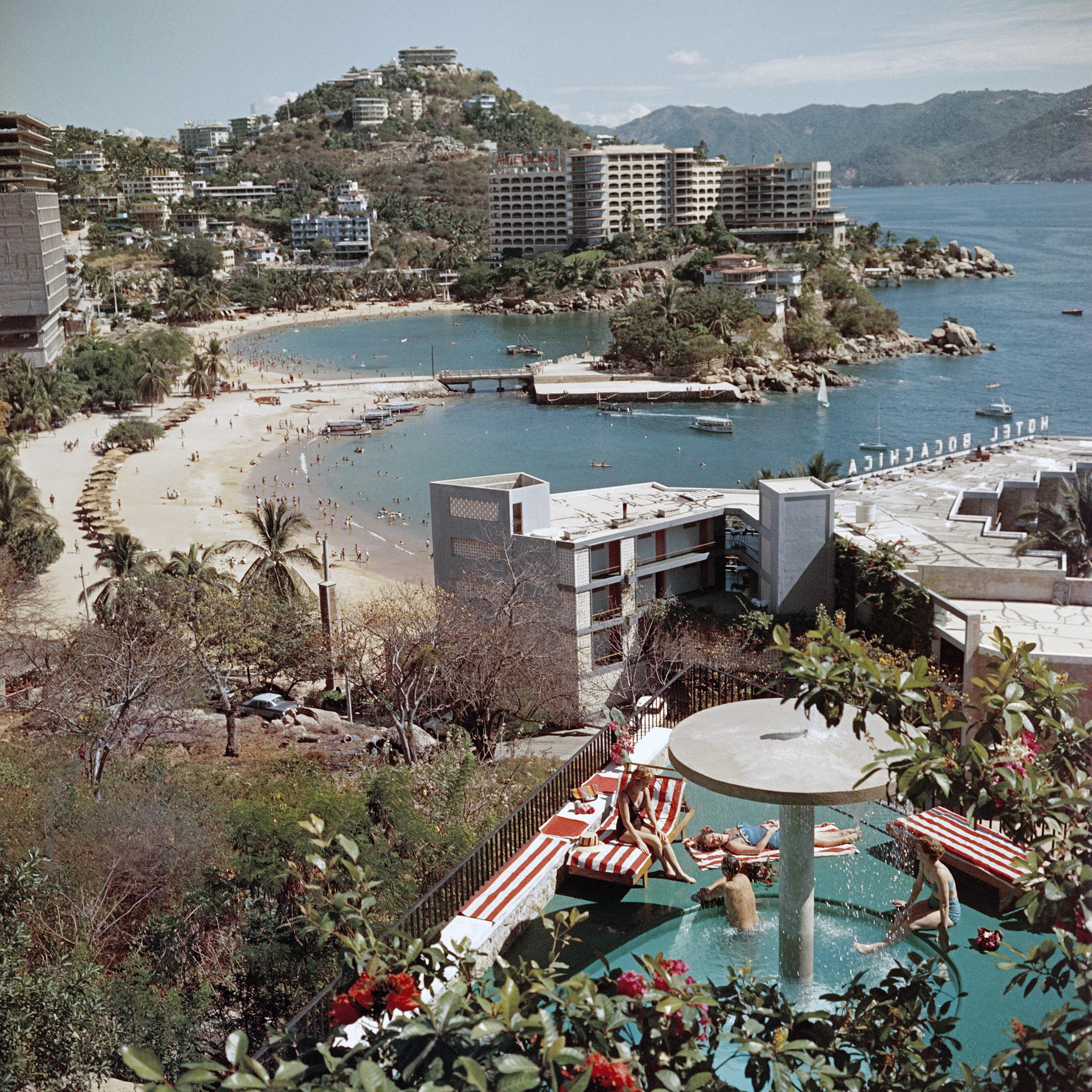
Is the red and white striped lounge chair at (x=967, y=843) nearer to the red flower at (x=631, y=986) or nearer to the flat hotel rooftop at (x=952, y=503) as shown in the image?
the red flower at (x=631, y=986)

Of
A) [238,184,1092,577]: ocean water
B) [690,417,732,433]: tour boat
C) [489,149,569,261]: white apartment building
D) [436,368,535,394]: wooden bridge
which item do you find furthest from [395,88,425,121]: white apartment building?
[690,417,732,433]: tour boat

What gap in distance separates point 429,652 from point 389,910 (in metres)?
7.98

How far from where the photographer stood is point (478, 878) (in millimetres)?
7359

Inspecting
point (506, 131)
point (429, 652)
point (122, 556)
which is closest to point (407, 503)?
point (122, 556)

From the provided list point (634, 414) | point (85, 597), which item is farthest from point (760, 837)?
point (634, 414)

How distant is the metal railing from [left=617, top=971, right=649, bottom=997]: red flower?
2.58 ft

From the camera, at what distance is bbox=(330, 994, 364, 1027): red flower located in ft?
12.2

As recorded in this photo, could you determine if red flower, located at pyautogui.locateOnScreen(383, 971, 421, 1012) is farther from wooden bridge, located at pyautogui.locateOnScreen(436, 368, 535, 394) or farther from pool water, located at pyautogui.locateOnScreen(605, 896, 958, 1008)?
wooden bridge, located at pyautogui.locateOnScreen(436, 368, 535, 394)

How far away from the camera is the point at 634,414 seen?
5528cm

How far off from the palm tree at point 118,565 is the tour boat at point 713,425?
92.7 feet

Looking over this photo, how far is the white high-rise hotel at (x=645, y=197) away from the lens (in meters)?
101

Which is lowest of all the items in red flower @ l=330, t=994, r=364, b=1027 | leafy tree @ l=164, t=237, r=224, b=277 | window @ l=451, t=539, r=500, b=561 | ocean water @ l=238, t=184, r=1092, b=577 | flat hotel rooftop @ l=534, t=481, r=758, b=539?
ocean water @ l=238, t=184, r=1092, b=577

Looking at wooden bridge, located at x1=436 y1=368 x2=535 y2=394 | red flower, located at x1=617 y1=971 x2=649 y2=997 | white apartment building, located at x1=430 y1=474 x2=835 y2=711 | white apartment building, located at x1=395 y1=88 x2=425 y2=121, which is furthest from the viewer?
white apartment building, located at x1=395 y1=88 x2=425 y2=121

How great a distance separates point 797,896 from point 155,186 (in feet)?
434
